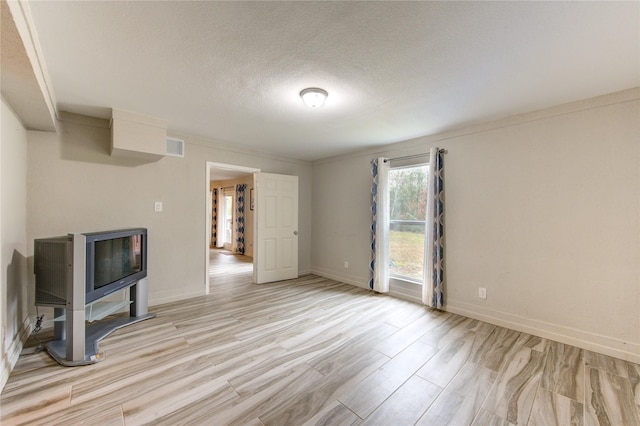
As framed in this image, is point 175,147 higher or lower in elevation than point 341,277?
higher

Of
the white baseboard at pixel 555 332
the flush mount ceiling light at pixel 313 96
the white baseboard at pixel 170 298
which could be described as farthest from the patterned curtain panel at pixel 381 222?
the white baseboard at pixel 170 298

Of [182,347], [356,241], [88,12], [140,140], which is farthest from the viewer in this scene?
[356,241]

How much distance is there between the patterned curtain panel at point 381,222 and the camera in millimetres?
4023

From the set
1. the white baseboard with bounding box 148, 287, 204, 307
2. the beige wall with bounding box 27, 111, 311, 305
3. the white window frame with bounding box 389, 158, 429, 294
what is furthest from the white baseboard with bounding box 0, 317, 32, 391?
the white window frame with bounding box 389, 158, 429, 294

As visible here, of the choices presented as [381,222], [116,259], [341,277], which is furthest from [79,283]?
[341,277]

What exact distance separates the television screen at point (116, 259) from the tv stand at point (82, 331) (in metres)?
0.23

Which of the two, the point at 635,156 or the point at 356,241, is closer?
the point at 635,156

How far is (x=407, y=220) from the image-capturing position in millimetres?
3969

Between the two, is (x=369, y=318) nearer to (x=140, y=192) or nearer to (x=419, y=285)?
(x=419, y=285)

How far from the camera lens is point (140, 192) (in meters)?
3.37

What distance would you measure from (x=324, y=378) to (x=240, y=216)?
6867mm

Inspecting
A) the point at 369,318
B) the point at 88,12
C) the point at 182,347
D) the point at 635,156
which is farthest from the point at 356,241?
the point at 88,12

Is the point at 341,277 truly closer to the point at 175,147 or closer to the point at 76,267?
the point at 175,147

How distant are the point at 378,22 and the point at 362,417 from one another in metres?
2.39
